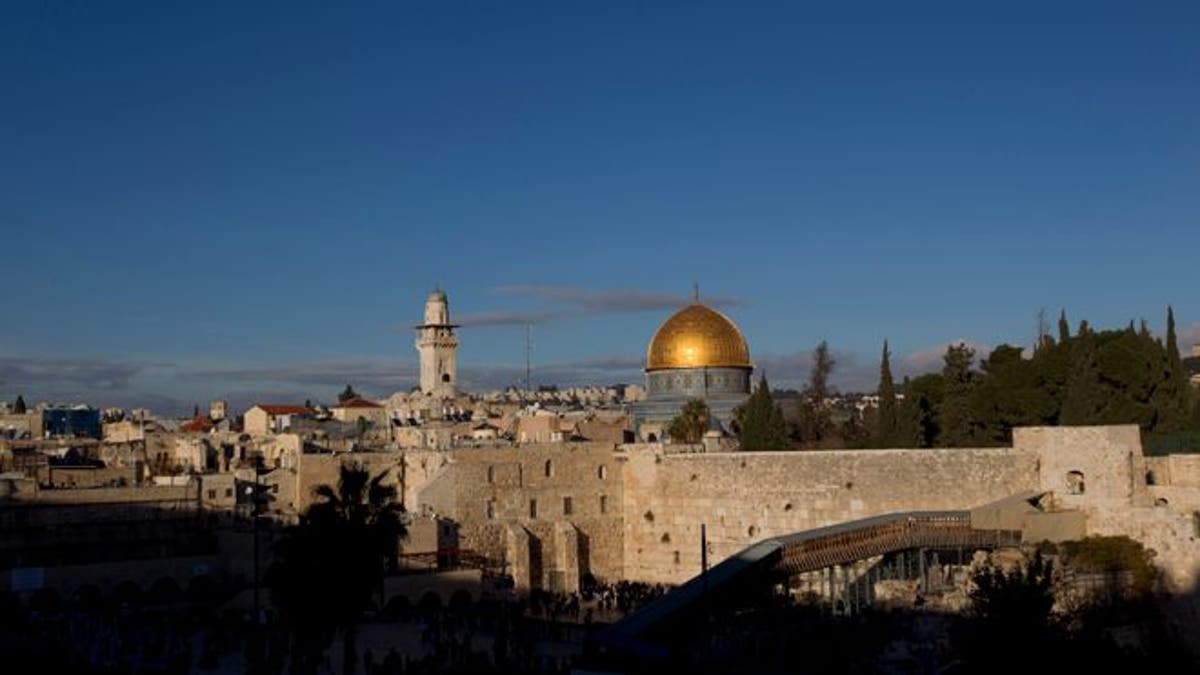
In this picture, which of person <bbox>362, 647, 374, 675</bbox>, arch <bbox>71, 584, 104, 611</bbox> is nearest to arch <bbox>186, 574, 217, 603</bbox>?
arch <bbox>71, 584, 104, 611</bbox>

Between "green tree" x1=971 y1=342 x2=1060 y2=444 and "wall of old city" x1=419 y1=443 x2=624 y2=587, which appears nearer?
"green tree" x1=971 y1=342 x2=1060 y2=444

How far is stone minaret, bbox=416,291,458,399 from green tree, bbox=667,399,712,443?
2476 cm

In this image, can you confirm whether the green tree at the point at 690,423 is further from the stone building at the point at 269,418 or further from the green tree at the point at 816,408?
the stone building at the point at 269,418

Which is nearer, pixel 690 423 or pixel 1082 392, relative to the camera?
pixel 1082 392

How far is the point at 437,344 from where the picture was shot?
65625mm

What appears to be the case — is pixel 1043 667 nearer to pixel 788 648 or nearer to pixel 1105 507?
pixel 788 648

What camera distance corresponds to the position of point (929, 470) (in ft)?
95.2

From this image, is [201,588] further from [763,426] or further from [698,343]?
[698,343]

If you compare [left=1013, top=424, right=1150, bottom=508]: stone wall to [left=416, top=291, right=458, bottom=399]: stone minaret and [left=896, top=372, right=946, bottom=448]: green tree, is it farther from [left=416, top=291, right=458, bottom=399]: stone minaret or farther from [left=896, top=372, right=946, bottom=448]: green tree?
[left=416, top=291, right=458, bottom=399]: stone minaret

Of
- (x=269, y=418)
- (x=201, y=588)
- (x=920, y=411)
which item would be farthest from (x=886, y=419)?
(x=269, y=418)

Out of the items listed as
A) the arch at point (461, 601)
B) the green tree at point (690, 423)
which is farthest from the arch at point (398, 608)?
the green tree at point (690, 423)

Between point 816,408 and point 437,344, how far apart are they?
85.2 feet

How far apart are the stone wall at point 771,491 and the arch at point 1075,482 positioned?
0.89 metres

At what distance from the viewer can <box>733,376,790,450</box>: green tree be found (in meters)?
36.5
